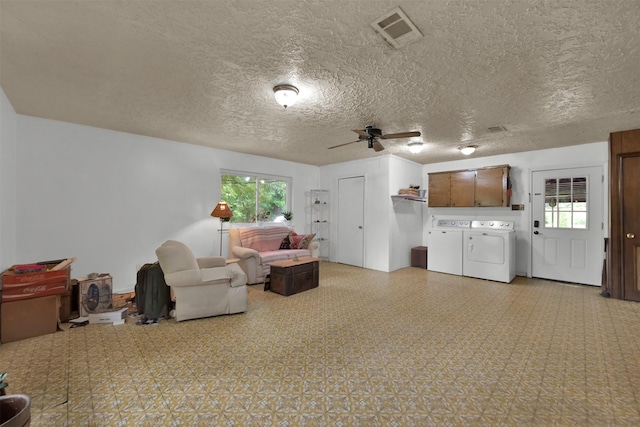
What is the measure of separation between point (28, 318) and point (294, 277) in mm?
2908

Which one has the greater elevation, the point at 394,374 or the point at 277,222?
the point at 277,222

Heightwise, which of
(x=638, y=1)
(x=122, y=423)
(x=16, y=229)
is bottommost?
(x=122, y=423)

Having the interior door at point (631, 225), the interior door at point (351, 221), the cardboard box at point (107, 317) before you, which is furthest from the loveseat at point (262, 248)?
the interior door at point (631, 225)

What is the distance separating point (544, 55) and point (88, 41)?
3445 mm

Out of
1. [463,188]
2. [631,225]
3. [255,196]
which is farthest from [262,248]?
[631,225]

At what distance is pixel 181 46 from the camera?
202 cm

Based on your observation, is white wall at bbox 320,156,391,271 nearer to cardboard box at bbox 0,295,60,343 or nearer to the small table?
the small table

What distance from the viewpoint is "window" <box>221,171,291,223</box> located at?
5.60 m

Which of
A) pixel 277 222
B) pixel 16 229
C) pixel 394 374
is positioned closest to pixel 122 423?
pixel 394 374

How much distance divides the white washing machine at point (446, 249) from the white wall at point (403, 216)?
0.58m

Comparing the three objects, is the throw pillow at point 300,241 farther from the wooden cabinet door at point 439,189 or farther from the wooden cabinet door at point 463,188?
the wooden cabinet door at point 463,188

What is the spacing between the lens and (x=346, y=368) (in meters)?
2.15

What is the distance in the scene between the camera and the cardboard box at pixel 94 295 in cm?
315

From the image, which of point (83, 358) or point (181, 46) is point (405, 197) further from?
point (83, 358)
